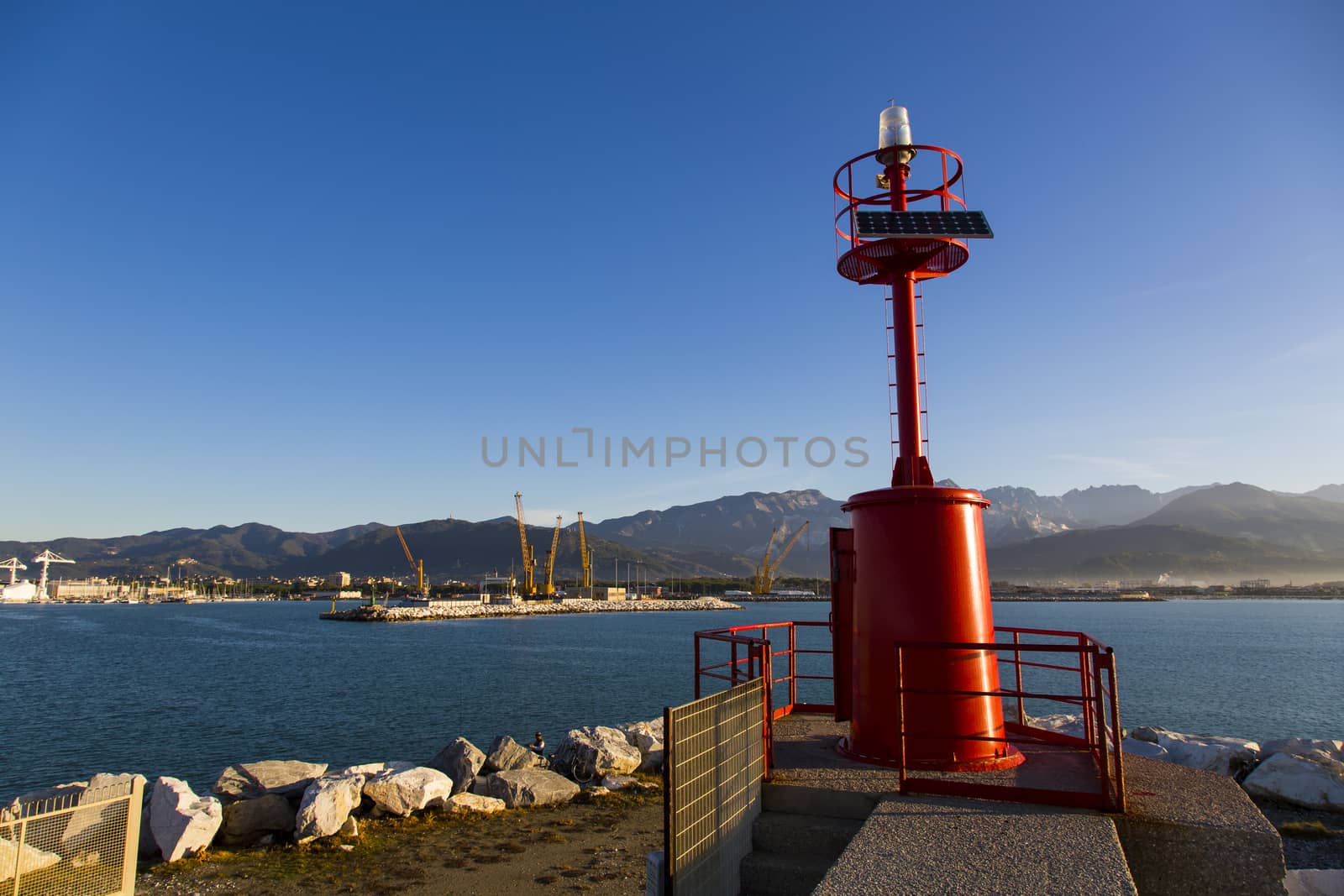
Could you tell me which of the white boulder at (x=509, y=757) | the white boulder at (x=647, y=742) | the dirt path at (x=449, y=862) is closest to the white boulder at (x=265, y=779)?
the dirt path at (x=449, y=862)

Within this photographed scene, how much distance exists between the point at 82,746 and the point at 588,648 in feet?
120

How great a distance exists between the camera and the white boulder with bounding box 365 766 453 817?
10.5 m

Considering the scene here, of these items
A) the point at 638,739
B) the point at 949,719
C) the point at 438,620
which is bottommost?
the point at 438,620

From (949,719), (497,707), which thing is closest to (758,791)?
(949,719)

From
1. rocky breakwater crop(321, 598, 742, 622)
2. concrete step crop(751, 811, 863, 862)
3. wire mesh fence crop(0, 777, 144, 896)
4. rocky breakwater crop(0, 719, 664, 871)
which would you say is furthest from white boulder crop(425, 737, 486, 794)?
rocky breakwater crop(321, 598, 742, 622)

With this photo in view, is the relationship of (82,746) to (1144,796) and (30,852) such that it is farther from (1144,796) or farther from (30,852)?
(1144,796)

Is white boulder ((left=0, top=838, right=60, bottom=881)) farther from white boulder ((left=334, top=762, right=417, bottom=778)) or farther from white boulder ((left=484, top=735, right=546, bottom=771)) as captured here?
white boulder ((left=484, top=735, right=546, bottom=771))

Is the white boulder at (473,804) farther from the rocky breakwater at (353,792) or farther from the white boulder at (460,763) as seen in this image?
the white boulder at (460,763)

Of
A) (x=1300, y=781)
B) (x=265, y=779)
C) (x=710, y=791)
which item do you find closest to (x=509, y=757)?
(x=265, y=779)

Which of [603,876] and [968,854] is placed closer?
[968,854]

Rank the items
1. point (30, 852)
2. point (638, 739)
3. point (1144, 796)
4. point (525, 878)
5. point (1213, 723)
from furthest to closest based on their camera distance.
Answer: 1. point (1213, 723)
2. point (638, 739)
3. point (525, 878)
4. point (30, 852)
5. point (1144, 796)

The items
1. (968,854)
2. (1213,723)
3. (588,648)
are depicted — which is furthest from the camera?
(588,648)

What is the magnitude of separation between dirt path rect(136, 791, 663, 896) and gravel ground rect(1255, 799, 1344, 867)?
6720mm

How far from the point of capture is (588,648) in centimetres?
5659
